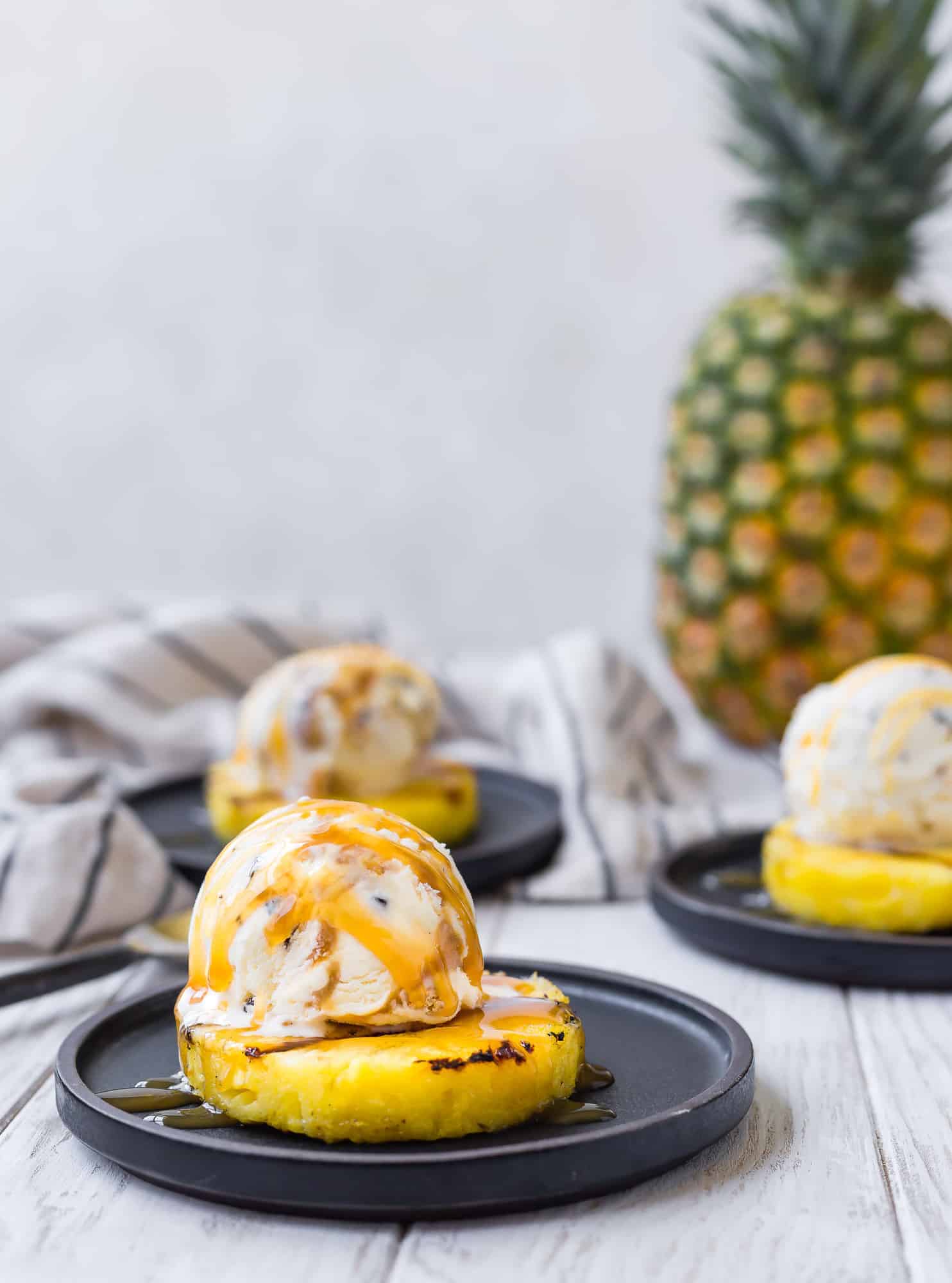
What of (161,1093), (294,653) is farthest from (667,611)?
(161,1093)

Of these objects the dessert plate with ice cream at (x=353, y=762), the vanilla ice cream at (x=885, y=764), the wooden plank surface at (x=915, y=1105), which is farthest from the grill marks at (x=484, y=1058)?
the dessert plate with ice cream at (x=353, y=762)

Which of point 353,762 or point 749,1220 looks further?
point 353,762

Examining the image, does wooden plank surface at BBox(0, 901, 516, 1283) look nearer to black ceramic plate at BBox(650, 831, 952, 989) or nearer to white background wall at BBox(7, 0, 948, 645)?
black ceramic plate at BBox(650, 831, 952, 989)

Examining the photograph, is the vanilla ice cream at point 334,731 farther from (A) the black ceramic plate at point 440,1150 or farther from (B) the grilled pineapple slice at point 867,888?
(A) the black ceramic plate at point 440,1150

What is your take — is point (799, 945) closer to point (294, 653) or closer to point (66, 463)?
point (294, 653)

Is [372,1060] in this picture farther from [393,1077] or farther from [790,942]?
[790,942]

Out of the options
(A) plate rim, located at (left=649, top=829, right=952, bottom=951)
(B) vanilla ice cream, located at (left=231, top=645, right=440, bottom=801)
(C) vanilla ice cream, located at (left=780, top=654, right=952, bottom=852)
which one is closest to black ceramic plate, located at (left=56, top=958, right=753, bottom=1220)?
(A) plate rim, located at (left=649, top=829, right=952, bottom=951)

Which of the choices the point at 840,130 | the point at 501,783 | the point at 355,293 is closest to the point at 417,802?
the point at 501,783

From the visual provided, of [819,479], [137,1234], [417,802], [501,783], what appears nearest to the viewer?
[137,1234]
